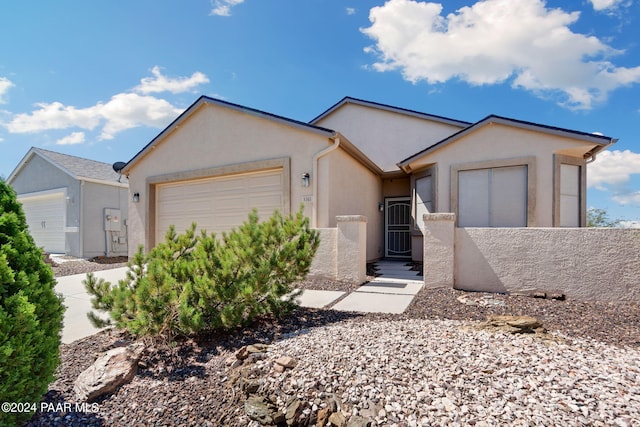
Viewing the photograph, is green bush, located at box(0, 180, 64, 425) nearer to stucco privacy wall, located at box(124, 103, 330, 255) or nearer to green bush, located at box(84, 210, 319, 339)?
green bush, located at box(84, 210, 319, 339)

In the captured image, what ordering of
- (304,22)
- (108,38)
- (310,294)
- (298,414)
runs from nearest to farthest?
(298,414), (310,294), (108,38), (304,22)

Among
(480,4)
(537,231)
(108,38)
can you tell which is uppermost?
(480,4)

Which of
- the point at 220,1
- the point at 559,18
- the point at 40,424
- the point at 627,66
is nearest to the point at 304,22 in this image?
the point at 220,1

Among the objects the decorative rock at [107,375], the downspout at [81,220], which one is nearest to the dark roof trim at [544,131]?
the decorative rock at [107,375]

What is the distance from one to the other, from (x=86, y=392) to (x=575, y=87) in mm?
12550

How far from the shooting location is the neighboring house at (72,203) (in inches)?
547

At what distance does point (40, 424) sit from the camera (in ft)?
7.78

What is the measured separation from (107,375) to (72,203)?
48.3 feet

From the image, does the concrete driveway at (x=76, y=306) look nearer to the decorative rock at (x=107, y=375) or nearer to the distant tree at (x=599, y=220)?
the decorative rock at (x=107, y=375)

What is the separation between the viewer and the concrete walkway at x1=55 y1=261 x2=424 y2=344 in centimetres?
459

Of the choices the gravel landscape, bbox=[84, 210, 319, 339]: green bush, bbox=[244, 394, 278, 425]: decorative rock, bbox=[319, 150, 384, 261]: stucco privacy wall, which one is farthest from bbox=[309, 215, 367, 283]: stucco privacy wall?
bbox=[244, 394, 278, 425]: decorative rock

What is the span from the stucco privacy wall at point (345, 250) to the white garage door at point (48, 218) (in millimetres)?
14482

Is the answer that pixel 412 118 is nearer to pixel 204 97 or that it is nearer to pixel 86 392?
pixel 204 97

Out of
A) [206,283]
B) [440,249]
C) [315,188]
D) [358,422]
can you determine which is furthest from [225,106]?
[358,422]
